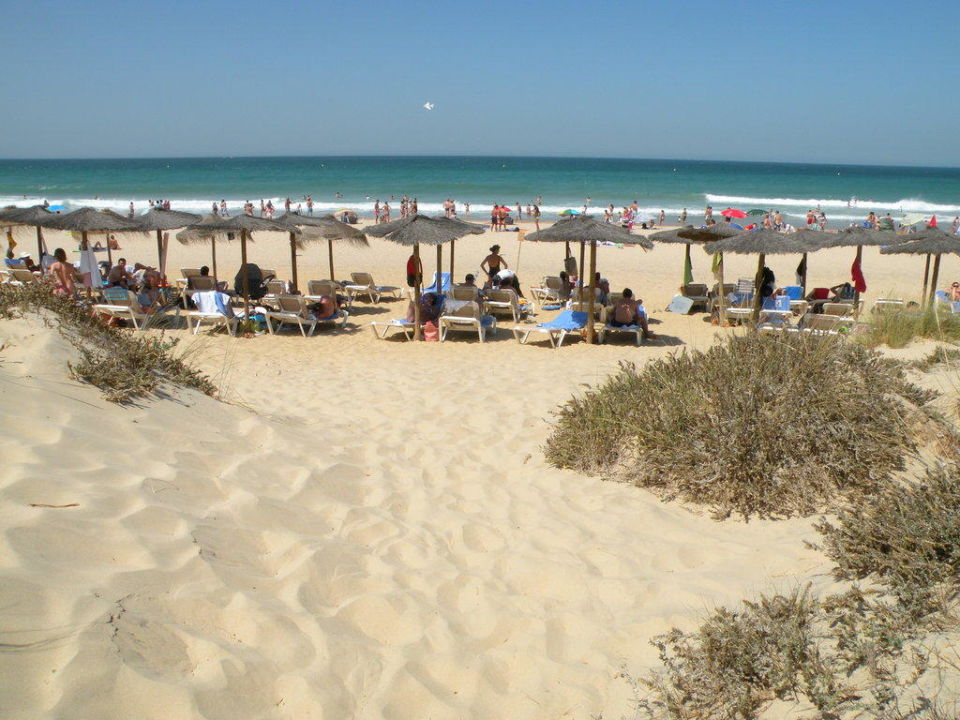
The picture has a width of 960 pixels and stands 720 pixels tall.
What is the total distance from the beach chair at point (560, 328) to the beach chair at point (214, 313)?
176 inches

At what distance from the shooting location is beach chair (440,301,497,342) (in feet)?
36.5

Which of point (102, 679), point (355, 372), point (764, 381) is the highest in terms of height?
point (764, 381)

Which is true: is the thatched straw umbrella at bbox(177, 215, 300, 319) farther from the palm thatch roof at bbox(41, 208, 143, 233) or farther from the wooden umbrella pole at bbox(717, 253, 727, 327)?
the wooden umbrella pole at bbox(717, 253, 727, 327)

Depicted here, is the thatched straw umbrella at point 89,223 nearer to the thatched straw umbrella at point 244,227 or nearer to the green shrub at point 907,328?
the thatched straw umbrella at point 244,227

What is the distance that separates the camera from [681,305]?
45.6 feet

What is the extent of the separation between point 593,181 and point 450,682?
72.8m

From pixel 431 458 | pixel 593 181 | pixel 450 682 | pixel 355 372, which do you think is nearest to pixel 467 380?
pixel 355 372

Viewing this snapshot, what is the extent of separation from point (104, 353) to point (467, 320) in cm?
693

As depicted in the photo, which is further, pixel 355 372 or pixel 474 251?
pixel 474 251

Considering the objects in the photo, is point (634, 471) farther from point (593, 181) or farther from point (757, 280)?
point (593, 181)

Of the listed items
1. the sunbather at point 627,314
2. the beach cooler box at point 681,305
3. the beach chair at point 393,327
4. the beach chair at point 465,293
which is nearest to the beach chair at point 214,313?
the beach chair at point 393,327

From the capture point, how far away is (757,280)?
11820 mm

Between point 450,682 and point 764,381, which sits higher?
point 764,381

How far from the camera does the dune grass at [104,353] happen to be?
4.16 meters
